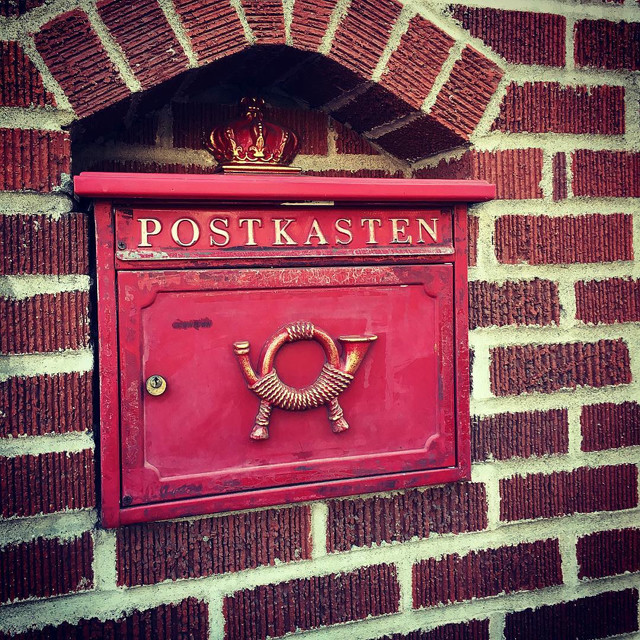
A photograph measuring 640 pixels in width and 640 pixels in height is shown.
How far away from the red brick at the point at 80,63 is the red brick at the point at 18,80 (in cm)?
3

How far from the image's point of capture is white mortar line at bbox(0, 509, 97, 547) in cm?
102

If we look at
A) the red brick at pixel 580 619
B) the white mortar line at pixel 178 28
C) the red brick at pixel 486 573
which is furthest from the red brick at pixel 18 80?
the red brick at pixel 580 619

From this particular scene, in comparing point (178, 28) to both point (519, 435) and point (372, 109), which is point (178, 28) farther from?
point (519, 435)

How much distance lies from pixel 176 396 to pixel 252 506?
0.84 feet

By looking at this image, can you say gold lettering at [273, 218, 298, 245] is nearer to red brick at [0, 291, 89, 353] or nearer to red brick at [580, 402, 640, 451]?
red brick at [0, 291, 89, 353]

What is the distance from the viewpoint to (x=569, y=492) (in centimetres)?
129

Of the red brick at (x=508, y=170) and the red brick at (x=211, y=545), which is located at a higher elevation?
the red brick at (x=508, y=170)

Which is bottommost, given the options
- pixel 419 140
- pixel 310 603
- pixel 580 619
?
pixel 580 619

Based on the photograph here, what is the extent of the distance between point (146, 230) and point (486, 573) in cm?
103

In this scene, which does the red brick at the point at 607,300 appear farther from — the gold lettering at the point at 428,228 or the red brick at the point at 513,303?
the gold lettering at the point at 428,228

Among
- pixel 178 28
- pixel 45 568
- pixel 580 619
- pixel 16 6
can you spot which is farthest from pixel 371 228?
pixel 580 619

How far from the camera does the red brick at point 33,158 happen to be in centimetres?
99

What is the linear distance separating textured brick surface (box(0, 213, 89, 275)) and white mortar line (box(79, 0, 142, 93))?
0.84ft

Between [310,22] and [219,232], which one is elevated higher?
[310,22]
